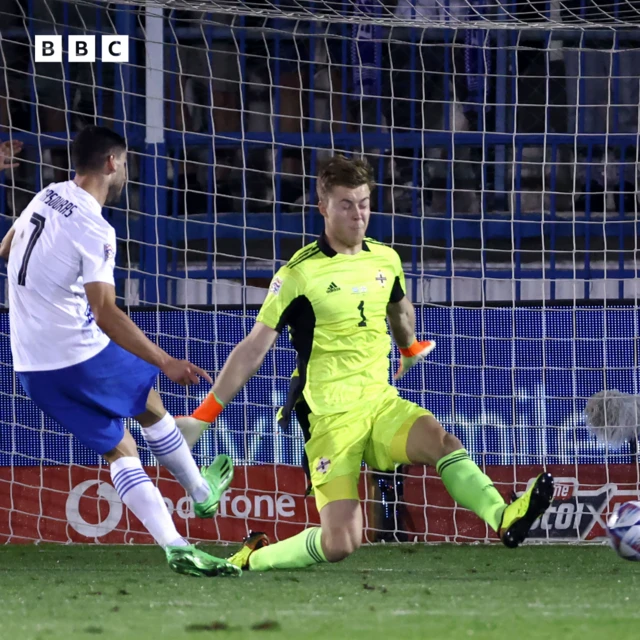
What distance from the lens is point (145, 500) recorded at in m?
4.85

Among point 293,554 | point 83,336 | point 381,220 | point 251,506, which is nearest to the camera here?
point 83,336

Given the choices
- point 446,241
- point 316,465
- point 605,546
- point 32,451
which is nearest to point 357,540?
point 316,465

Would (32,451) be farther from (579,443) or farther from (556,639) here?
(556,639)

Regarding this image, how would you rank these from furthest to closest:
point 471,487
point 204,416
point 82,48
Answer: point 82,48 → point 204,416 → point 471,487

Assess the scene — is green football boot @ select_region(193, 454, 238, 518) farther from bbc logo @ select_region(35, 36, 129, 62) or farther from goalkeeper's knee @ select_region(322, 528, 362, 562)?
bbc logo @ select_region(35, 36, 129, 62)

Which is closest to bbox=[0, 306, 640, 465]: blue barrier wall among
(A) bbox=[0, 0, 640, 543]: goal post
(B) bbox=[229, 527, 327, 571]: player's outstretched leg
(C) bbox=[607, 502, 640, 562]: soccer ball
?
(A) bbox=[0, 0, 640, 543]: goal post

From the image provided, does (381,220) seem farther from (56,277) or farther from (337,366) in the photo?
(56,277)

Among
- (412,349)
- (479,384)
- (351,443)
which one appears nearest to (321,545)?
(351,443)

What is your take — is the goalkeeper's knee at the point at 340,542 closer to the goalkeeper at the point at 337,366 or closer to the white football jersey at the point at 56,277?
the goalkeeper at the point at 337,366

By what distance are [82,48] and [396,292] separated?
3.95 meters

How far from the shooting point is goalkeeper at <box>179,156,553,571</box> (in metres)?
4.82

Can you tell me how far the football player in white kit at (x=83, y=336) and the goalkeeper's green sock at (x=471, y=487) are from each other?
887 millimetres

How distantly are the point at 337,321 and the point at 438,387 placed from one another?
2.35 m

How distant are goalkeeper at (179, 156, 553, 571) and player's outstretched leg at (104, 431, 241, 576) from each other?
10.3 inches
